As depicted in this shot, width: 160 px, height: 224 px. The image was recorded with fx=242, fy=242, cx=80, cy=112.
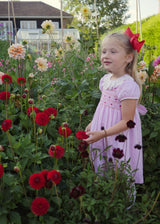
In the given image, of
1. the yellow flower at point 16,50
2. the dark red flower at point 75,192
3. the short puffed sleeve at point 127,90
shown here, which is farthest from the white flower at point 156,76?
the dark red flower at point 75,192

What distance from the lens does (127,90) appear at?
1542 millimetres

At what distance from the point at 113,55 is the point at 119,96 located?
28 centimetres

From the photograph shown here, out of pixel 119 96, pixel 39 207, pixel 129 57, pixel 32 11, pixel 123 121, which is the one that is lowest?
pixel 39 207

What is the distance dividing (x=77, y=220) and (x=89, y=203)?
150 millimetres

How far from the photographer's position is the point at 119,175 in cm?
145

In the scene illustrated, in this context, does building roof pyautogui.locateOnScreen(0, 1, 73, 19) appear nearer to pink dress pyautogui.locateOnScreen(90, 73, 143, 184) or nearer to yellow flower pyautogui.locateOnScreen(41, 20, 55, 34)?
yellow flower pyautogui.locateOnScreen(41, 20, 55, 34)

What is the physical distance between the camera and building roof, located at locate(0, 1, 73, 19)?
22.8 meters

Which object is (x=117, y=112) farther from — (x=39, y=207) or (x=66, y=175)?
(x=39, y=207)

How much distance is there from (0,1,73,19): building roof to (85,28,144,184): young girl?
2213 centimetres

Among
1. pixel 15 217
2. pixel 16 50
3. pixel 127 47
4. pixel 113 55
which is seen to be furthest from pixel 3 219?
pixel 16 50

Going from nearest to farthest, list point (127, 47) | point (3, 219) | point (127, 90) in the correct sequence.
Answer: point (3, 219) < point (127, 90) < point (127, 47)

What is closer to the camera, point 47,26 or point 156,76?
point 156,76

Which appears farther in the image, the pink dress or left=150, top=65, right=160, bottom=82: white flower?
left=150, top=65, right=160, bottom=82: white flower

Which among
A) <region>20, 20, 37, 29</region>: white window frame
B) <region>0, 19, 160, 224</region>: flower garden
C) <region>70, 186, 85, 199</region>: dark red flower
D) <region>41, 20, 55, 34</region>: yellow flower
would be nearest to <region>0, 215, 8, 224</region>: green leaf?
<region>0, 19, 160, 224</region>: flower garden
